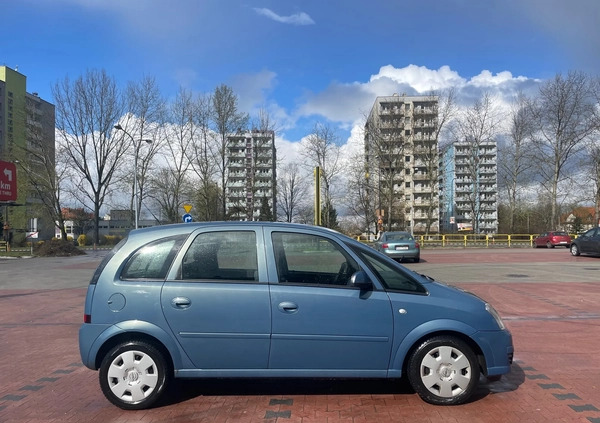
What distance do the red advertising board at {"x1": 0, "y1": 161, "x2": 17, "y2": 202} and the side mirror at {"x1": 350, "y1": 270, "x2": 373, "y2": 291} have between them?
3193cm

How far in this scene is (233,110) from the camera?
45.7m

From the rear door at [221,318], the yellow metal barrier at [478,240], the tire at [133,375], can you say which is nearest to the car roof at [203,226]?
the rear door at [221,318]

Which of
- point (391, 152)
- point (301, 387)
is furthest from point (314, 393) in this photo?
point (391, 152)

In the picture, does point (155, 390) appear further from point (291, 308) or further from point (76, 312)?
point (76, 312)

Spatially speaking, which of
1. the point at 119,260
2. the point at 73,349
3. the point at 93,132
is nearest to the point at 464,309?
the point at 119,260

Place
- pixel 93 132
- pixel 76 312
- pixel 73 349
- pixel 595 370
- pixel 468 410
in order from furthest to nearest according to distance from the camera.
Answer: pixel 93 132 → pixel 76 312 → pixel 73 349 → pixel 595 370 → pixel 468 410

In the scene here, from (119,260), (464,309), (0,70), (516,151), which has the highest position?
(0,70)

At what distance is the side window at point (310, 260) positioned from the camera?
13.4 ft

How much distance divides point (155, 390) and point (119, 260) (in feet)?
4.08

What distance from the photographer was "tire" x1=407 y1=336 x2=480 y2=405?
155 inches

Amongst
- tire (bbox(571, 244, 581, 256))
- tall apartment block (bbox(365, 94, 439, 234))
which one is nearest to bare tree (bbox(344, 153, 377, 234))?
tall apartment block (bbox(365, 94, 439, 234))

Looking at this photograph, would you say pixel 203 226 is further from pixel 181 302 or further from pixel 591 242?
pixel 591 242

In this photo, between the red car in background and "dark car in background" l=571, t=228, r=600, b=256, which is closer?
"dark car in background" l=571, t=228, r=600, b=256

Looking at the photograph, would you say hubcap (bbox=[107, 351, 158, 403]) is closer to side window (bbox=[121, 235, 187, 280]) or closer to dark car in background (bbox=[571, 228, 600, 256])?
side window (bbox=[121, 235, 187, 280])
